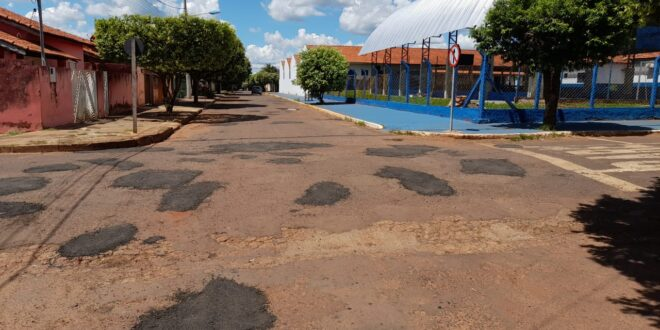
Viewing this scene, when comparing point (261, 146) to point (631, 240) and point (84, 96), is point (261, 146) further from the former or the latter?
point (84, 96)

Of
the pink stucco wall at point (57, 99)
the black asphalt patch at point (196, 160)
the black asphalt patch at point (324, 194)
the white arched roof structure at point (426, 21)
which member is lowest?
the black asphalt patch at point (324, 194)

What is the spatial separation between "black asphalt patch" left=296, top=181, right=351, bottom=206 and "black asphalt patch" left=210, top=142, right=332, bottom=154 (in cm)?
401

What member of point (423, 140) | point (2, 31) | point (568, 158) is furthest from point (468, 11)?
point (2, 31)

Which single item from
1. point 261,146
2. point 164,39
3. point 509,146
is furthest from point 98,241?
point 164,39

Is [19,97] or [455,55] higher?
[455,55]

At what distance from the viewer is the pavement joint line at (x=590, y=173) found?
7.38m

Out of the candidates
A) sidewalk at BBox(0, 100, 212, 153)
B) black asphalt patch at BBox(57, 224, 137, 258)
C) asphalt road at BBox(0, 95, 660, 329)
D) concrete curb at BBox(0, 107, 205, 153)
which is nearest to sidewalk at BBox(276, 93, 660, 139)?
asphalt road at BBox(0, 95, 660, 329)

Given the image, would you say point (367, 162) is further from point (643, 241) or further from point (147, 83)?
point (147, 83)

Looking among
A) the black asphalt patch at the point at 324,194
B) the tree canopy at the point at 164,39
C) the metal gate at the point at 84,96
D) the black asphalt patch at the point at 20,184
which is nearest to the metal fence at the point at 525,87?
the tree canopy at the point at 164,39

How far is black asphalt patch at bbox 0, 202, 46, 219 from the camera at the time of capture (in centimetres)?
570

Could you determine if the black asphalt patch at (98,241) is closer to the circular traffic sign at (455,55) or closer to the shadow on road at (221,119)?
the circular traffic sign at (455,55)

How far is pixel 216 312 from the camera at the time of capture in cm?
345

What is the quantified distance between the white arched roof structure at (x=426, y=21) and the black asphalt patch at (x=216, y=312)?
17.2m

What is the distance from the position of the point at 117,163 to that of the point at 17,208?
3.16 meters
